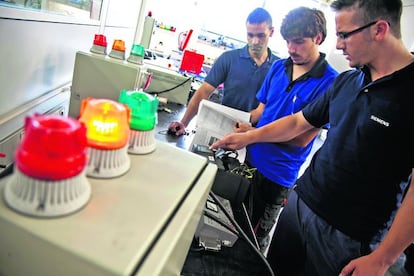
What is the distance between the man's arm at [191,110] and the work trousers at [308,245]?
639 mm

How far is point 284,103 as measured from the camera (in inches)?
54.0

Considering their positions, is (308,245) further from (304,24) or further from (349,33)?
(304,24)

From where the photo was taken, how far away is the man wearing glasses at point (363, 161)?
81cm

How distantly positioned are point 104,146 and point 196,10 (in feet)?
13.7

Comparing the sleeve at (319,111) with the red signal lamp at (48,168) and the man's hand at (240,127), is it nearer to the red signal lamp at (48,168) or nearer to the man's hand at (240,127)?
the man's hand at (240,127)

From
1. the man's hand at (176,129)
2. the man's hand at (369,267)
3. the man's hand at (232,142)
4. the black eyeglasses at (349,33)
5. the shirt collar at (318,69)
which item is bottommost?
the man's hand at (369,267)

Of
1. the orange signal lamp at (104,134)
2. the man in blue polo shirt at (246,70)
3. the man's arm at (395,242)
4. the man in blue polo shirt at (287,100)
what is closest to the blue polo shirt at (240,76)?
the man in blue polo shirt at (246,70)

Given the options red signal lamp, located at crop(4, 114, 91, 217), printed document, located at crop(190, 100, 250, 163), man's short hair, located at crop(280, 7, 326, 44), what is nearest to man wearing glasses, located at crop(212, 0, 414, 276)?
printed document, located at crop(190, 100, 250, 163)

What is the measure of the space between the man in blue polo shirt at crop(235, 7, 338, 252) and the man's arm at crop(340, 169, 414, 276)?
21.7 inches

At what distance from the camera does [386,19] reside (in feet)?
2.96

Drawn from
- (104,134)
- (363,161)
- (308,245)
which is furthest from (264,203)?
(104,134)

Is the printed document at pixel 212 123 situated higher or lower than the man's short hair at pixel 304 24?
lower

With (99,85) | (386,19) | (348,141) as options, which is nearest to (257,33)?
(386,19)

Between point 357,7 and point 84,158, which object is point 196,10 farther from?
point 84,158
